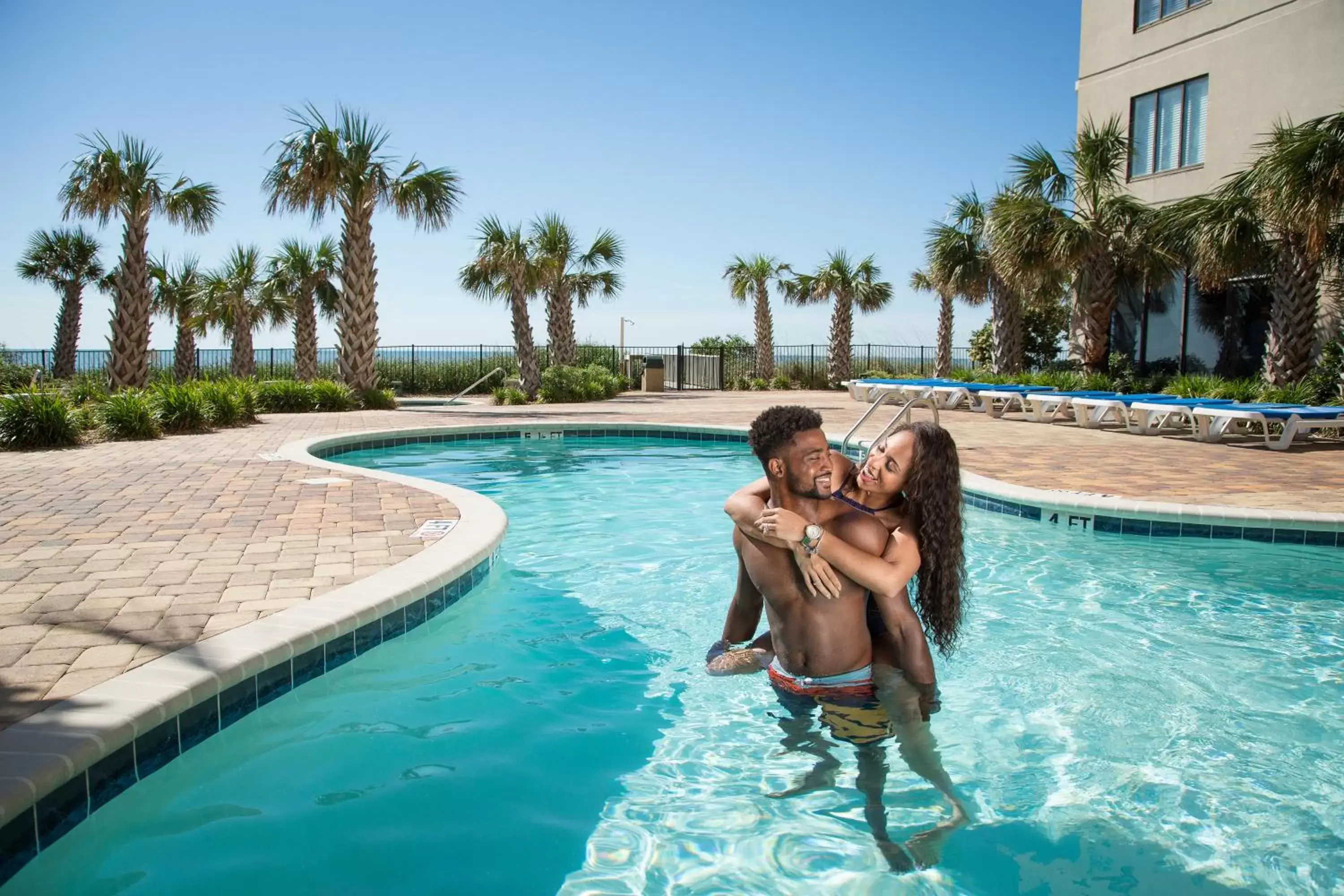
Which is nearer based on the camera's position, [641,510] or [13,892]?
[13,892]

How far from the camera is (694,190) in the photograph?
29266 millimetres

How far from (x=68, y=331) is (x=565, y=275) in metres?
18.8

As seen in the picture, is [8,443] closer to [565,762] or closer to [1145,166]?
[565,762]

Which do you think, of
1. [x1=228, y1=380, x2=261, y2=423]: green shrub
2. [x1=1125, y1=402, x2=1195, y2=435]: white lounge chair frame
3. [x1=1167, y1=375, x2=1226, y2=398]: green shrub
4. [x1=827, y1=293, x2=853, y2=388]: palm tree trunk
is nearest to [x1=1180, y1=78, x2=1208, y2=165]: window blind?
[x1=1167, y1=375, x2=1226, y2=398]: green shrub

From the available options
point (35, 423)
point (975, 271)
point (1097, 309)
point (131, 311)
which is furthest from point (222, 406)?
point (975, 271)

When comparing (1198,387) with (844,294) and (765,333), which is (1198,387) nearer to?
(844,294)

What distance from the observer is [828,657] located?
10.2 feet

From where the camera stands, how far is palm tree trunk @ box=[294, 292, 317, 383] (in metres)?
25.9

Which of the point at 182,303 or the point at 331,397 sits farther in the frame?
the point at 182,303

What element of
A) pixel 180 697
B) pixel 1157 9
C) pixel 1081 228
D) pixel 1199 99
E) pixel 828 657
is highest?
pixel 1157 9

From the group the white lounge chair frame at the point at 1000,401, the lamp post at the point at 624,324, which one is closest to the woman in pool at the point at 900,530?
the white lounge chair frame at the point at 1000,401

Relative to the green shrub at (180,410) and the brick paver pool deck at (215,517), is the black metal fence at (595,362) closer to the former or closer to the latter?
the green shrub at (180,410)

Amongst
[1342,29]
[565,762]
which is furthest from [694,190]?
[565,762]

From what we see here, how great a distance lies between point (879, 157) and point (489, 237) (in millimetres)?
10331
